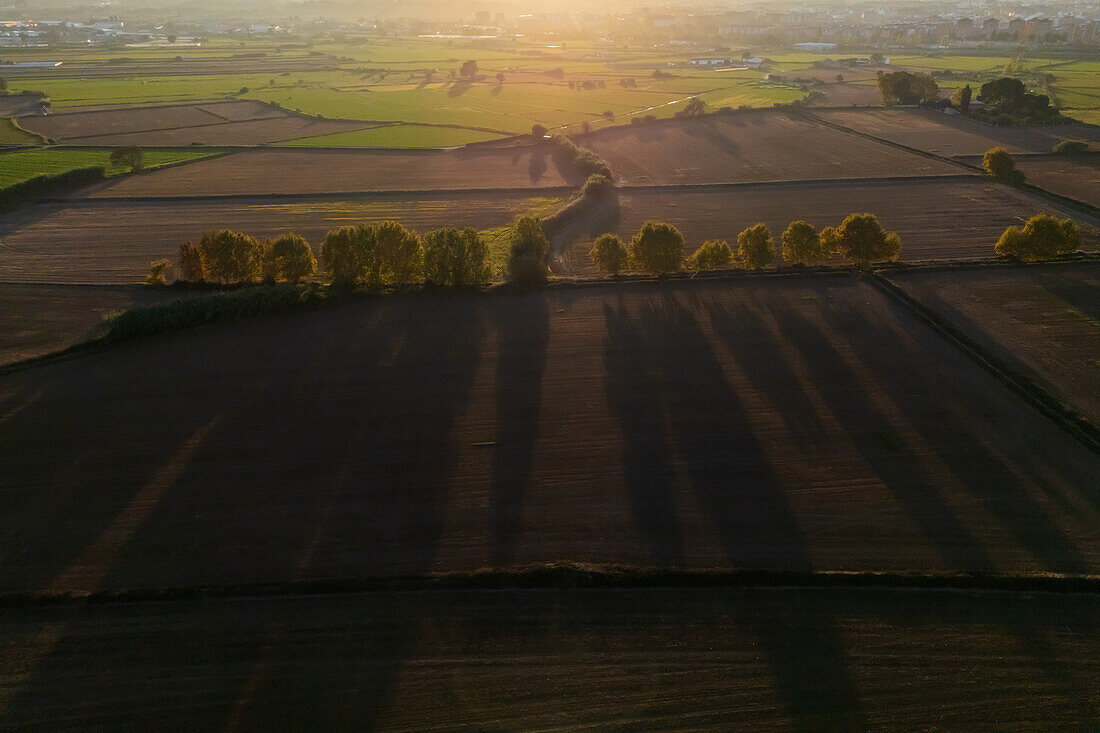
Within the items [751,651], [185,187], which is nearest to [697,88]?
[185,187]

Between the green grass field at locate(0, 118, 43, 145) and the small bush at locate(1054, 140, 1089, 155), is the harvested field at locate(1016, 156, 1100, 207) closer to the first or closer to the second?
the small bush at locate(1054, 140, 1089, 155)

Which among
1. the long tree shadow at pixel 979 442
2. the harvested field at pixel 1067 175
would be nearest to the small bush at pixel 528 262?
the long tree shadow at pixel 979 442

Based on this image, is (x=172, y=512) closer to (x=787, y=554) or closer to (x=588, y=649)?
(x=588, y=649)

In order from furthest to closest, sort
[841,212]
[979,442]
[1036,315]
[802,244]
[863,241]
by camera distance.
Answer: [841,212]
[802,244]
[863,241]
[1036,315]
[979,442]

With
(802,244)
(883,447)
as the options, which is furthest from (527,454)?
(802,244)

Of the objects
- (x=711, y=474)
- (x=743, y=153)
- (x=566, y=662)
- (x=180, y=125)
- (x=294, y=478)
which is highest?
(x=180, y=125)

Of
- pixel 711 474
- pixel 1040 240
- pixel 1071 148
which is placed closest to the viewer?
pixel 711 474

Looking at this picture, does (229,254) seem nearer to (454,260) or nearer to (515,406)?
(454,260)

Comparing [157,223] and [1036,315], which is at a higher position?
[157,223]

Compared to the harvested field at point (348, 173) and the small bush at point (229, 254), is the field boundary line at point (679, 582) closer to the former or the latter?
the small bush at point (229, 254)
